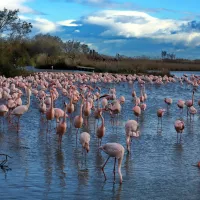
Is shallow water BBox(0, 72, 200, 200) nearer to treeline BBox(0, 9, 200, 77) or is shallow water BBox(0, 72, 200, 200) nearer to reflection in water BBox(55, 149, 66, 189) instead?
reflection in water BBox(55, 149, 66, 189)

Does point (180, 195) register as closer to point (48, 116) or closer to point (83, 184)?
point (83, 184)

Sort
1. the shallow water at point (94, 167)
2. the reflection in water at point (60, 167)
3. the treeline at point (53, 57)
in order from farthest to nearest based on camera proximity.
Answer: the treeline at point (53, 57) < the reflection in water at point (60, 167) < the shallow water at point (94, 167)

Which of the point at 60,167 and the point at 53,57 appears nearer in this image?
the point at 60,167

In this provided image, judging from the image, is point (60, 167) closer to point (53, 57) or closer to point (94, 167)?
point (94, 167)

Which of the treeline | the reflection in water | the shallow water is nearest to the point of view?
the shallow water

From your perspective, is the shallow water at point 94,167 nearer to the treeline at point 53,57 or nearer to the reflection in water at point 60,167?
the reflection in water at point 60,167

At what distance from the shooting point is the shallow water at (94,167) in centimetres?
751

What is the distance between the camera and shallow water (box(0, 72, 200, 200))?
7.51 m

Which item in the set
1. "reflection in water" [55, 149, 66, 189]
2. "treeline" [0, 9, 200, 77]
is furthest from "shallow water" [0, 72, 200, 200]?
"treeline" [0, 9, 200, 77]

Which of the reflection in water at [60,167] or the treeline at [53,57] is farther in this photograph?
the treeline at [53,57]

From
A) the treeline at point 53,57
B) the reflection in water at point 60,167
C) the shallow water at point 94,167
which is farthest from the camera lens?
the treeline at point 53,57

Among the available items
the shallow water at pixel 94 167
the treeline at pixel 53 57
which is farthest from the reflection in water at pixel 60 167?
the treeline at pixel 53 57

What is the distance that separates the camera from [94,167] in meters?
8.95

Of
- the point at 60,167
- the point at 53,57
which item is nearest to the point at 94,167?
the point at 60,167
